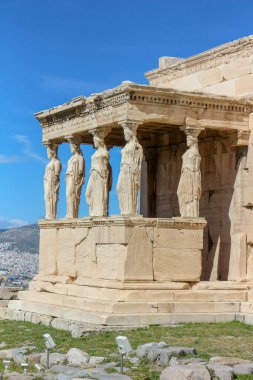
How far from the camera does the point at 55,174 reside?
Answer: 19641mm

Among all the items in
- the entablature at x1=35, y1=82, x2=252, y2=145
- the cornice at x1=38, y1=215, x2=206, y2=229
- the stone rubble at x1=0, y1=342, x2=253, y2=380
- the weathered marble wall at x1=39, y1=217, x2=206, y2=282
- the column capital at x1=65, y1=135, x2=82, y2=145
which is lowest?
the stone rubble at x1=0, y1=342, x2=253, y2=380

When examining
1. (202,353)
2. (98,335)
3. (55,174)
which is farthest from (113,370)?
(55,174)

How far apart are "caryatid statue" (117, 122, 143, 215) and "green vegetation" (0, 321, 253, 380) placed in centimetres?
241

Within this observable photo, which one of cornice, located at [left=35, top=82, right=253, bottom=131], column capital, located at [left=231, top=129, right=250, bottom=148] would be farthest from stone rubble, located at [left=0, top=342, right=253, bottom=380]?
column capital, located at [left=231, top=129, right=250, bottom=148]

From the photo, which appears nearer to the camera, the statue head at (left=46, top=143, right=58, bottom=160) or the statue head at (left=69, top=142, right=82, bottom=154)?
the statue head at (left=69, top=142, right=82, bottom=154)

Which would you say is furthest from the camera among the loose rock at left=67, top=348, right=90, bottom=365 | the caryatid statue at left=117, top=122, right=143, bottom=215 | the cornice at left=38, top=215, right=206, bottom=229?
the caryatid statue at left=117, top=122, right=143, bottom=215

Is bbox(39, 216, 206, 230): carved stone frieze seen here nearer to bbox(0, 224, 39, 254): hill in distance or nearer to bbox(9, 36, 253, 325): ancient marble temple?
bbox(9, 36, 253, 325): ancient marble temple

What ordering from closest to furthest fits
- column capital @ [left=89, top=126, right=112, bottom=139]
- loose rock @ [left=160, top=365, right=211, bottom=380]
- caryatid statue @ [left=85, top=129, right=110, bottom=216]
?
loose rock @ [left=160, top=365, right=211, bottom=380] < caryatid statue @ [left=85, top=129, right=110, bottom=216] < column capital @ [left=89, top=126, right=112, bottom=139]

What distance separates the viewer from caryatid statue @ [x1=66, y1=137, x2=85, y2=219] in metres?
18.4

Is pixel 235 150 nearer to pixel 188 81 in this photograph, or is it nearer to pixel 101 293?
pixel 188 81

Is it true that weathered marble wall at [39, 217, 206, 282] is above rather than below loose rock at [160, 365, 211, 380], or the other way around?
above

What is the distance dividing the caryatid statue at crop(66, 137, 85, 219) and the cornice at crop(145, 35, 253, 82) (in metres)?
2.96

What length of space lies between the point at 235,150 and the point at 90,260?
12.2 feet

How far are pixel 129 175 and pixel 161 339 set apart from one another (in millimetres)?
3557
